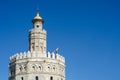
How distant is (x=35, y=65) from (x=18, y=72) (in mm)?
3029

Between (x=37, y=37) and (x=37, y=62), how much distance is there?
4.34 metres

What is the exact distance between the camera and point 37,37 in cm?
6569

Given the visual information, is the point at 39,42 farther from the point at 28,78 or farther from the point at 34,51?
the point at 28,78

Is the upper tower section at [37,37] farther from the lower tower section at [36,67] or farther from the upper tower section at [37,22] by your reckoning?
the lower tower section at [36,67]

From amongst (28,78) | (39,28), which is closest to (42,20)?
(39,28)

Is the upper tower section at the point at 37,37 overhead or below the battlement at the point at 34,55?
overhead

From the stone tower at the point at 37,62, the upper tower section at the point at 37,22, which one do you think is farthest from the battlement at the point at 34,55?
the upper tower section at the point at 37,22

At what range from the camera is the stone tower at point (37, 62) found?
63.4m

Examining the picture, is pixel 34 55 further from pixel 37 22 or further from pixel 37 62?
pixel 37 22

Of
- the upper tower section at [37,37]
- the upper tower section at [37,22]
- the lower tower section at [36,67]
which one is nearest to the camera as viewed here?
the lower tower section at [36,67]

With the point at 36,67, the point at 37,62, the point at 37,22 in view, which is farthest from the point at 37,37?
the point at 36,67

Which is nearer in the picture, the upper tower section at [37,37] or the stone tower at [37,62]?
the stone tower at [37,62]

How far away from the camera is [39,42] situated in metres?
65.5

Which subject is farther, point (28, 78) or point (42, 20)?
point (42, 20)
